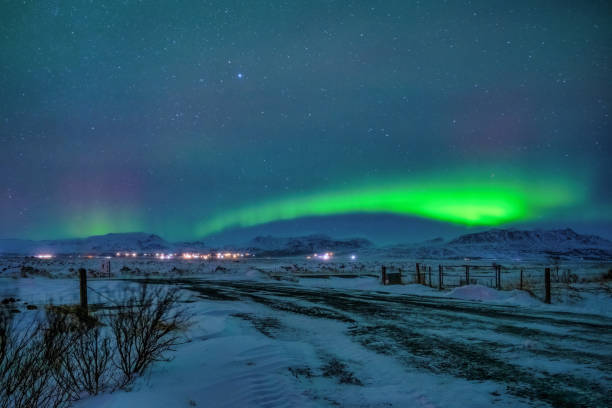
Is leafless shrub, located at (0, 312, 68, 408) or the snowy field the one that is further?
the snowy field

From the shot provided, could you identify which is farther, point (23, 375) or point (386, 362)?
point (386, 362)

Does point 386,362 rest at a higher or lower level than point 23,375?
lower

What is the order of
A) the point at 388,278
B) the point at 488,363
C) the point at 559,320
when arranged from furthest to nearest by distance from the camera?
1. the point at 388,278
2. the point at 559,320
3. the point at 488,363

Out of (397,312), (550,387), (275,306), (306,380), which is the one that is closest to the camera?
(550,387)

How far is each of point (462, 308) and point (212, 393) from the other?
12393 millimetres

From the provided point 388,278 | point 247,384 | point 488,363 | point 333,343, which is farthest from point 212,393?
point 388,278

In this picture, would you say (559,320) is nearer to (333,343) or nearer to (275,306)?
(333,343)

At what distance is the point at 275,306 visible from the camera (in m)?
16.6

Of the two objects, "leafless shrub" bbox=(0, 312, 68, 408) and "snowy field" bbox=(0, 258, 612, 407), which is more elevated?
"leafless shrub" bbox=(0, 312, 68, 408)

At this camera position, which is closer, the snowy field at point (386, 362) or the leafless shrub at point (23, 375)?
the leafless shrub at point (23, 375)

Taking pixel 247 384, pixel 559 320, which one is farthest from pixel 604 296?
pixel 247 384

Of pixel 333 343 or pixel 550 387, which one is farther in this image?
pixel 333 343

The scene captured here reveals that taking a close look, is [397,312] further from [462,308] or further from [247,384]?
[247,384]

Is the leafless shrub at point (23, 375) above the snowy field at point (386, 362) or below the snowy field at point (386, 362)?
above
